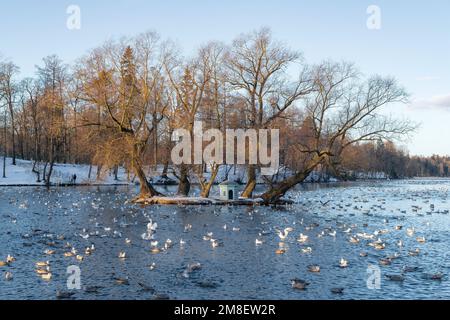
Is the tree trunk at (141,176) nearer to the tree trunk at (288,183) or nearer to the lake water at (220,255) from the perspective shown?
the lake water at (220,255)

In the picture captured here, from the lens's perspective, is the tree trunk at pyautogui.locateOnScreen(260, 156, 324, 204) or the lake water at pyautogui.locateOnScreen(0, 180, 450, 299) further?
the tree trunk at pyautogui.locateOnScreen(260, 156, 324, 204)

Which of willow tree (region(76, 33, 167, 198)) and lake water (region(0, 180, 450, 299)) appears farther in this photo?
willow tree (region(76, 33, 167, 198))

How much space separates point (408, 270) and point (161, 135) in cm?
4036

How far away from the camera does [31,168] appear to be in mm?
69438

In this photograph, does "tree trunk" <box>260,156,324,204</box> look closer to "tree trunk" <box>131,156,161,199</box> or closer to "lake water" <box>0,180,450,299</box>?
"lake water" <box>0,180,450,299</box>

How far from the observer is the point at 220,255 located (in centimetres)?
1664

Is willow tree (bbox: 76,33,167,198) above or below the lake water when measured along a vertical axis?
above

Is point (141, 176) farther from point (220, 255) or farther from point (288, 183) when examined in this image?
point (220, 255)

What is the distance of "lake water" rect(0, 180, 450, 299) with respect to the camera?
12.1m

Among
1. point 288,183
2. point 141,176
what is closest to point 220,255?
point 288,183

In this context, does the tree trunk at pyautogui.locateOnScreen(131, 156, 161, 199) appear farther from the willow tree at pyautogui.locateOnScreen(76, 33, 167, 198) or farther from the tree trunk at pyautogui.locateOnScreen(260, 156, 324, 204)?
the tree trunk at pyautogui.locateOnScreen(260, 156, 324, 204)

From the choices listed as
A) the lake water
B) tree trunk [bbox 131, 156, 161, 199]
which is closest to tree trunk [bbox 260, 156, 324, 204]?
the lake water

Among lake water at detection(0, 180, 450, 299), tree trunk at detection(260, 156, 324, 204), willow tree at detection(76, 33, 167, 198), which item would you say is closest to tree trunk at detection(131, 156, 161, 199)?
willow tree at detection(76, 33, 167, 198)
